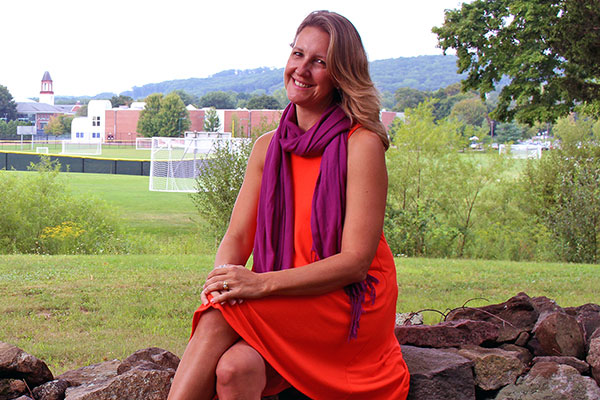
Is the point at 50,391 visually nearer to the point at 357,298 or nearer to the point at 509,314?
the point at 357,298

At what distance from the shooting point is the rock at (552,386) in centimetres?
283

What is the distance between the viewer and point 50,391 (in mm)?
2914

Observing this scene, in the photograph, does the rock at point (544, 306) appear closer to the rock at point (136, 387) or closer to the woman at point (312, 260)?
the woman at point (312, 260)

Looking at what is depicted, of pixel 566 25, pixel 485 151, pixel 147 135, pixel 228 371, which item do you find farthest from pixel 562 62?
pixel 147 135

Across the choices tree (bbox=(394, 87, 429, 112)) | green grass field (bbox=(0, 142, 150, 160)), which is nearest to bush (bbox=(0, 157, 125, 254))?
green grass field (bbox=(0, 142, 150, 160))

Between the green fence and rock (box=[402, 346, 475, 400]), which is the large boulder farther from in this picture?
the green fence

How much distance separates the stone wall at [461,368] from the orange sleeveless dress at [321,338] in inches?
→ 8.8

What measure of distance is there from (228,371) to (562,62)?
23.5 ft

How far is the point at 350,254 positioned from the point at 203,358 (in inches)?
22.8

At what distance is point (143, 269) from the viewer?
7.97 m

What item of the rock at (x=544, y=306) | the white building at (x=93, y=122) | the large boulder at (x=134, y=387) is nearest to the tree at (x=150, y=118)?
the white building at (x=93, y=122)

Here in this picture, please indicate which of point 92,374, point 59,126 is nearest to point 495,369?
point 92,374

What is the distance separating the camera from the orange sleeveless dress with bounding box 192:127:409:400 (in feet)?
6.96

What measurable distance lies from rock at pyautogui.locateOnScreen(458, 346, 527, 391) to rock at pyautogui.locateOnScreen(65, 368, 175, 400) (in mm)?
1331
